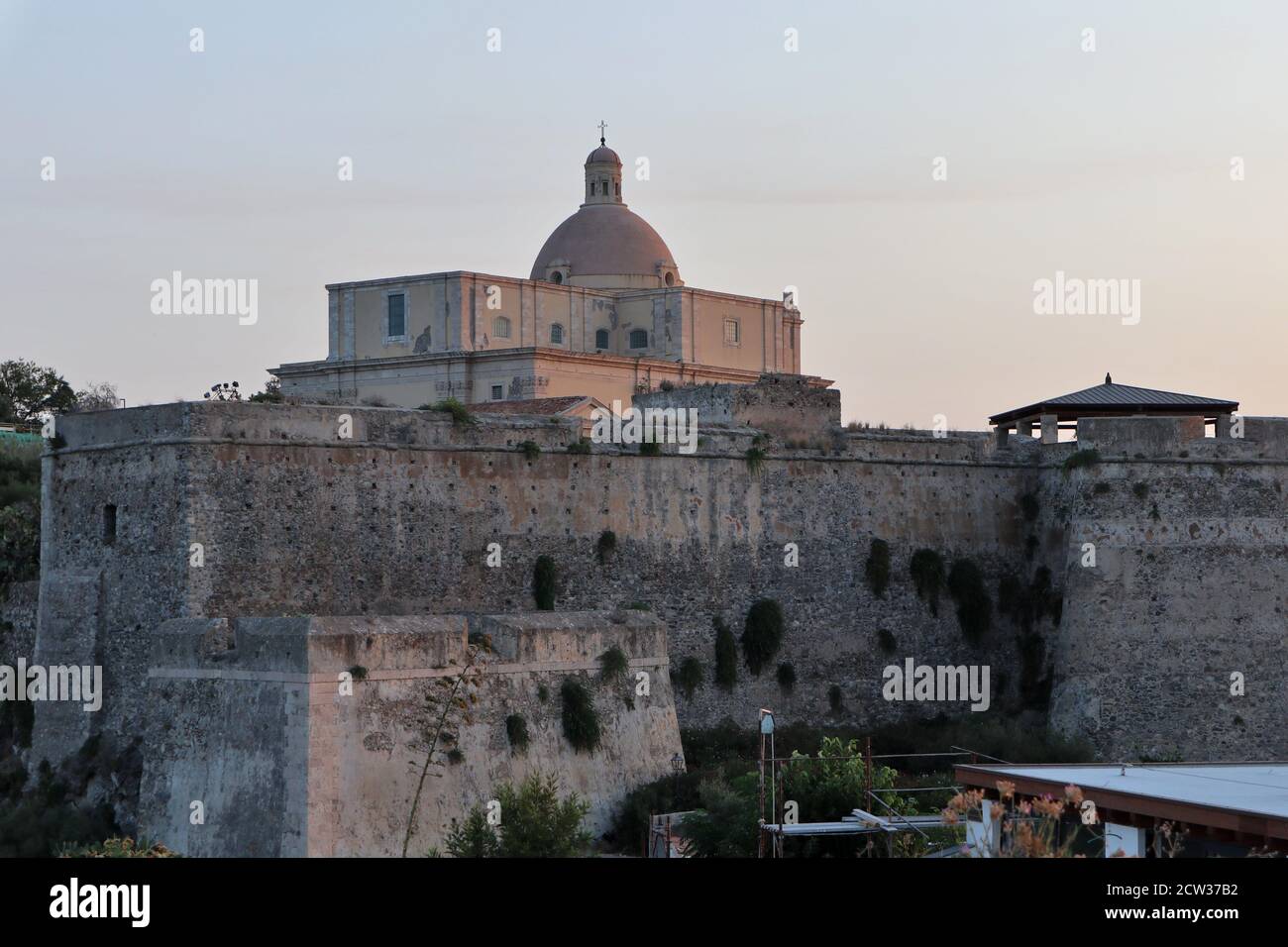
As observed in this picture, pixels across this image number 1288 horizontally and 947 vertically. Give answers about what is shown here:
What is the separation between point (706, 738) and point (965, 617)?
252 inches

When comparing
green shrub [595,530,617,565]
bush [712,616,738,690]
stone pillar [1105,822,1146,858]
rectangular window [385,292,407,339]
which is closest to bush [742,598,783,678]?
bush [712,616,738,690]

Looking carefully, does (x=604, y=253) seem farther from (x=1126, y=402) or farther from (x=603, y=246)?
(x=1126, y=402)

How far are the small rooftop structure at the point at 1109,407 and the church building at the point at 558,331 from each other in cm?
2121

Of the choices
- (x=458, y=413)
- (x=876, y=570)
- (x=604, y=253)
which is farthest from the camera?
(x=604, y=253)

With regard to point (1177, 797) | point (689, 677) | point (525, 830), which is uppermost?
point (689, 677)

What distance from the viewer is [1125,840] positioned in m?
18.7

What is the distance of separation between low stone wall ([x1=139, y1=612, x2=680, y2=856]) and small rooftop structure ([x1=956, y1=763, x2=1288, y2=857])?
776cm

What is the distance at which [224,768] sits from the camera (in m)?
26.0

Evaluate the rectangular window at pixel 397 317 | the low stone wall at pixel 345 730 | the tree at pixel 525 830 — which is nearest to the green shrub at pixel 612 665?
the low stone wall at pixel 345 730

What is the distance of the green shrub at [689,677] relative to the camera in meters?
32.9

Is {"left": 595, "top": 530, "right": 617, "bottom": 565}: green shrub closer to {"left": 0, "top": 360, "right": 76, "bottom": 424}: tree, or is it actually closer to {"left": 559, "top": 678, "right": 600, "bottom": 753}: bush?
→ {"left": 559, "top": 678, "right": 600, "bottom": 753}: bush

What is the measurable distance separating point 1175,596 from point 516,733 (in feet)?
43.8

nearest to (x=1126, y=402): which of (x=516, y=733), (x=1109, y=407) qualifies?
(x=1109, y=407)

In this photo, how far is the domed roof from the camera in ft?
215
